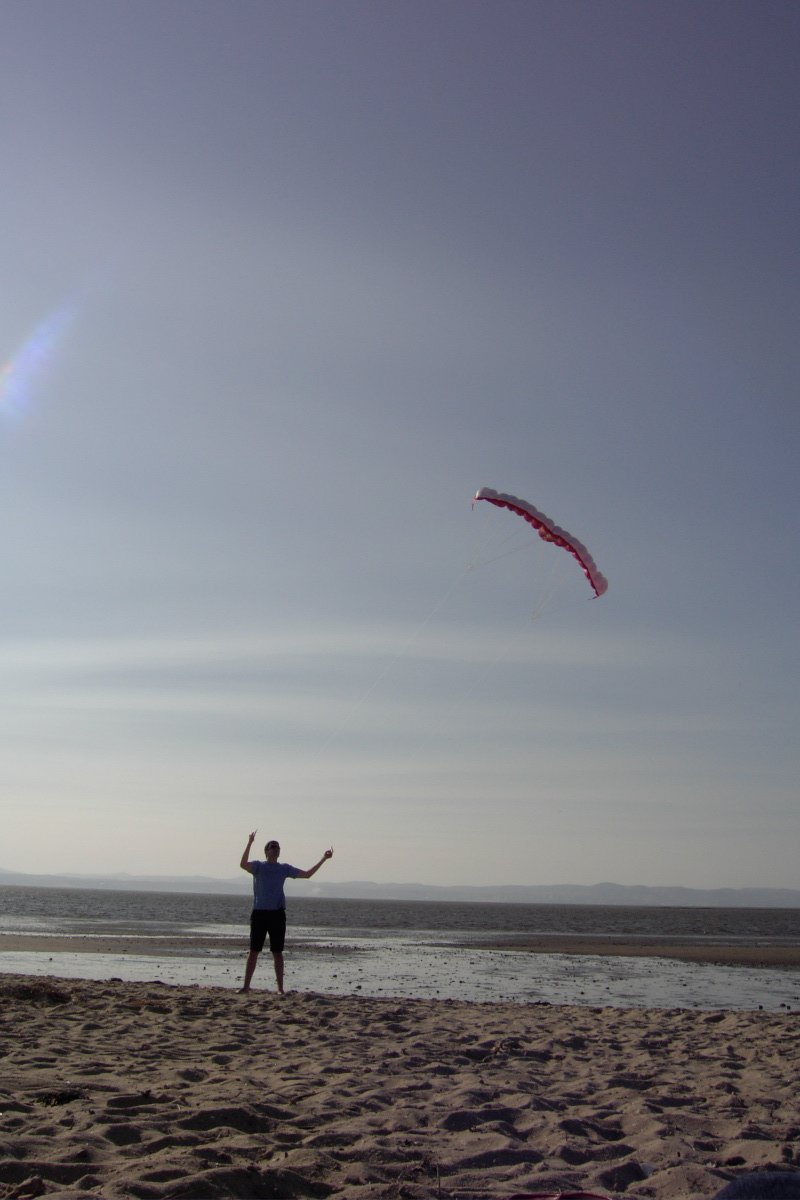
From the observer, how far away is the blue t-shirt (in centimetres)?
1138

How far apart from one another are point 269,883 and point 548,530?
669 cm

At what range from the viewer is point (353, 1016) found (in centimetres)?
955

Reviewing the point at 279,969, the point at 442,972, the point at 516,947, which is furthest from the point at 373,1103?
the point at 516,947

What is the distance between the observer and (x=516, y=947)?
89.6ft

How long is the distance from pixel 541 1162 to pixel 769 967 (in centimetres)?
2067

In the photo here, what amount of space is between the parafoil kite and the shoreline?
44.7 ft

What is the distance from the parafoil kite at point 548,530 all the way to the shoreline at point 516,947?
13.6 meters

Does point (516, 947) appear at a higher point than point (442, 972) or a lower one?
lower

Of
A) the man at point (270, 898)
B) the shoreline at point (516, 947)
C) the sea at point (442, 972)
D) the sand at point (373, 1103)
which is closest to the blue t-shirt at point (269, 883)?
the man at point (270, 898)

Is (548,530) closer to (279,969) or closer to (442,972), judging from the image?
(279,969)

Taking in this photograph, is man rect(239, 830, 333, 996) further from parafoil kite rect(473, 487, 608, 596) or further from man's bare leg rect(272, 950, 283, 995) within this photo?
parafoil kite rect(473, 487, 608, 596)

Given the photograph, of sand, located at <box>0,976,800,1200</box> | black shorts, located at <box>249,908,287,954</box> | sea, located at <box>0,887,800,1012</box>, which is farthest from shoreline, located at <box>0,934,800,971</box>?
sand, located at <box>0,976,800,1200</box>

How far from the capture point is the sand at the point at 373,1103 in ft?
14.6

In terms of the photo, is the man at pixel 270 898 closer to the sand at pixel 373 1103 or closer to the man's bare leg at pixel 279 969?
the man's bare leg at pixel 279 969
